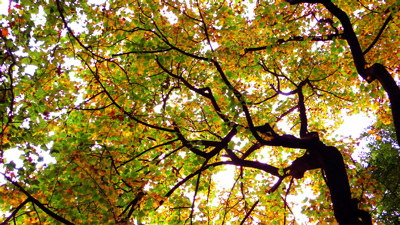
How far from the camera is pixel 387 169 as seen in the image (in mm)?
13422

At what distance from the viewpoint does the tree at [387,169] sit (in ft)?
41.9

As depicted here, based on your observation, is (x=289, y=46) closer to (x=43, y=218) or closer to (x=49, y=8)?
(x=49, y=8)

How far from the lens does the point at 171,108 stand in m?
7.52

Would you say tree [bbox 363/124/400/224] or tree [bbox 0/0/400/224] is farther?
tree [bbox 363/124/400/224]

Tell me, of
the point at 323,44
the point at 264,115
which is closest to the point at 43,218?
the point at 264,115

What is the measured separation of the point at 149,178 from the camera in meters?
5.86

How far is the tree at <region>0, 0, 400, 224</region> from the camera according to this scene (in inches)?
196

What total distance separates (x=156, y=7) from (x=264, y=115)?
18.2 feet

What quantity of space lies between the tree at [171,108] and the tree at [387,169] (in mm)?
4501

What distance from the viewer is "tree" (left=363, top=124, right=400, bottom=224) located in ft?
41.9

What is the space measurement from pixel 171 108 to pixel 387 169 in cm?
1182

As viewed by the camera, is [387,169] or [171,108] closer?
[171,108]

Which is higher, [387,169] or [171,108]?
[387,169]

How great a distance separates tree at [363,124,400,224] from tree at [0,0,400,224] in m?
4.50
